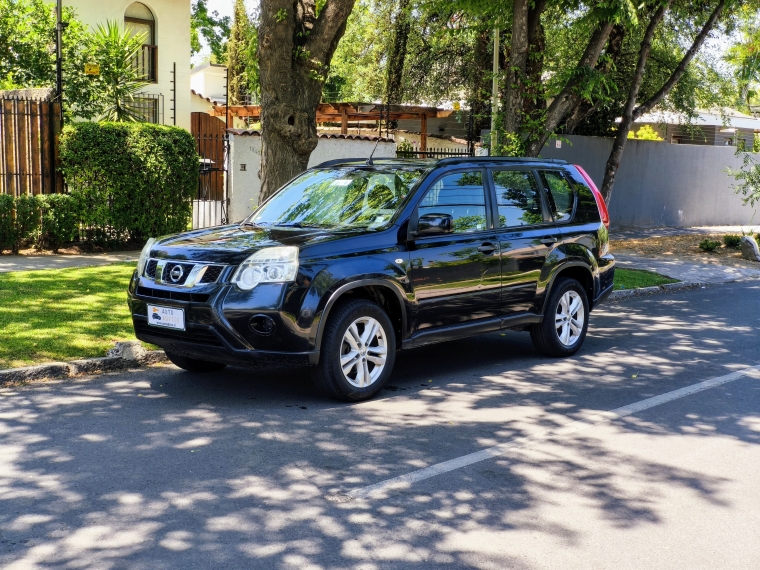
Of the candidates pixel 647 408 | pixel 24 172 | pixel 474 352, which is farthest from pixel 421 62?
pixel 647 408

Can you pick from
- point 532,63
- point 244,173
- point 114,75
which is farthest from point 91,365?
point 114,75

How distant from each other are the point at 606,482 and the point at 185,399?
126 inches

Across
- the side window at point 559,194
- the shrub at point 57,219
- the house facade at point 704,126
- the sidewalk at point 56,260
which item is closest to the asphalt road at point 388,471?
the side window at point 559,194

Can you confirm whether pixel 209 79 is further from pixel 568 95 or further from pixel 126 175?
pixel 568 95

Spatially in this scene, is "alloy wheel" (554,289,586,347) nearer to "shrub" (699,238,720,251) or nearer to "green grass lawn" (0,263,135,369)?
"green grass lawn" (0,263,135,369)

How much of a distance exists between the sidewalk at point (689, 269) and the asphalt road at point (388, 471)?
756cm

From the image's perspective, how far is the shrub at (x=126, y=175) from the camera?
1391cm

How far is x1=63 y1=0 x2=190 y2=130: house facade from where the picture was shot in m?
24.7

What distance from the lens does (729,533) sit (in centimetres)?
450

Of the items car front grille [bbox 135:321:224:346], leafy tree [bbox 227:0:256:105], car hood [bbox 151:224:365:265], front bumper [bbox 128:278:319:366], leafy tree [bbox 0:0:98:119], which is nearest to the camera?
front bumper [bbox 128:278:319:366]

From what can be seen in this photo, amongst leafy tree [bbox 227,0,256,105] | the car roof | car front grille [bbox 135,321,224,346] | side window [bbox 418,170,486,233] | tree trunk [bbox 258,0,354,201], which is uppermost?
leafy tree [bbox 227,0,256,105]

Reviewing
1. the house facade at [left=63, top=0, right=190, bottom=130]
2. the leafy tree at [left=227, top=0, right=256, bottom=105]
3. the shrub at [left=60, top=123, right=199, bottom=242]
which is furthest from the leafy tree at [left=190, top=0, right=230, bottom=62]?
the shrub at [left=60, top=123, right=199, bottom=242]

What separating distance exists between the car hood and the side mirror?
513 millimetres

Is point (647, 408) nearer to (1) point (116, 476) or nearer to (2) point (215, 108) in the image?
(1) point (116, 476)
